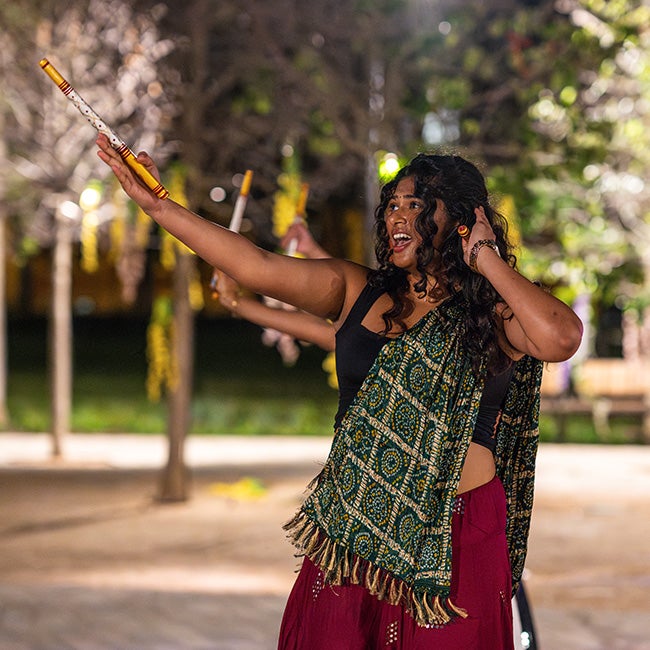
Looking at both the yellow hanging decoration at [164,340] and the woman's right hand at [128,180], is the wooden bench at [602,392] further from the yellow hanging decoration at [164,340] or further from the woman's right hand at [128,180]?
the woman's right hand at [128,180]

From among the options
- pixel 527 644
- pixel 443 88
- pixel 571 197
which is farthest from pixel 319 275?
pixel 571 197

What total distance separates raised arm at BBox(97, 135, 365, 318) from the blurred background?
5.25m

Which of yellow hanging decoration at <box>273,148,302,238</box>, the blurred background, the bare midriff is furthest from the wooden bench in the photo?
the bare midriff

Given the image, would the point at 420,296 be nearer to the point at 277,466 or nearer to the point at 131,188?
the point at 131,188

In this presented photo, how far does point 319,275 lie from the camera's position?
3.06m

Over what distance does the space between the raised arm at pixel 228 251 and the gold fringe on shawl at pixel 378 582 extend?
55cm

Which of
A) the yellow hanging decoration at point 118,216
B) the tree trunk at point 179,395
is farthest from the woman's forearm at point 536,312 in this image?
the yellow hanging decoration at point 118,216

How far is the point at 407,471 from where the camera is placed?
3014 mm

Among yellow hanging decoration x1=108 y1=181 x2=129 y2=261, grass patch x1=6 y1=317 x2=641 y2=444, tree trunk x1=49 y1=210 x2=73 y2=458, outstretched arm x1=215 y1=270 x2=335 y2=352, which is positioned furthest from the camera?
grass patch x1=6 y1=317 x2=641 y2=444

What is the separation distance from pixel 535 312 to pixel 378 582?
2.28 feet

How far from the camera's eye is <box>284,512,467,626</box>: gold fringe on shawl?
299 cm

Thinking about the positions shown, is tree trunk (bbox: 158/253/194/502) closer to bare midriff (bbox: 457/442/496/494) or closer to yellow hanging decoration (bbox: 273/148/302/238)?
yellow hanging decoration (bbox: 273/148/302/238)

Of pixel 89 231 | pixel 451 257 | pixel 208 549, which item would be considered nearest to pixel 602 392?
pixel 89 231

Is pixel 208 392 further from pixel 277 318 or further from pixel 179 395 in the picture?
pixel 277 318
